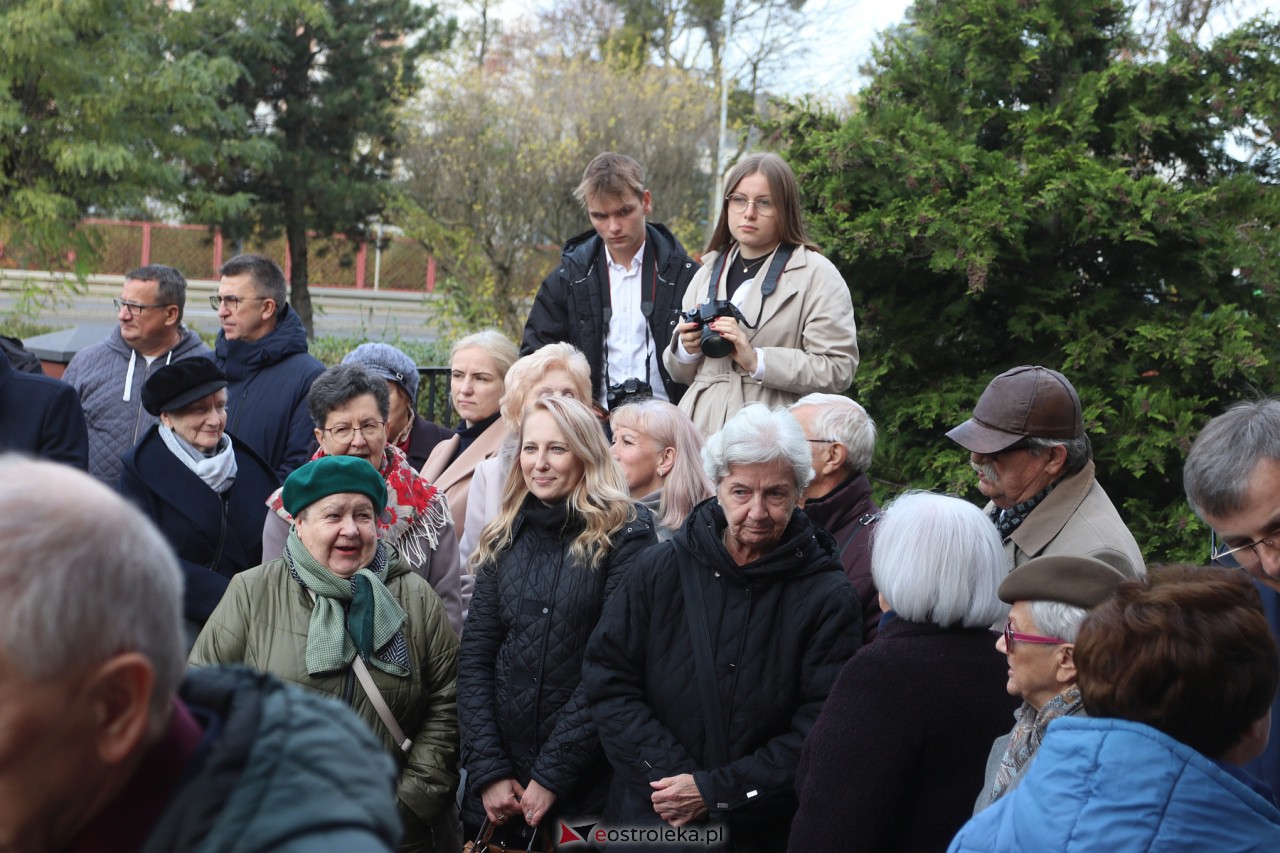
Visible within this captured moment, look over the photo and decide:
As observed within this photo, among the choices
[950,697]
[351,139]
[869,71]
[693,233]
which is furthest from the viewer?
[351,139]

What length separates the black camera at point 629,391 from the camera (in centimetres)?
552

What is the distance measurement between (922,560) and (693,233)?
1755cm

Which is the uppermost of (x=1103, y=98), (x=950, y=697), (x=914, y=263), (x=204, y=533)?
(x=1103, y=98)

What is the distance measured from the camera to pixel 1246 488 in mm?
3010

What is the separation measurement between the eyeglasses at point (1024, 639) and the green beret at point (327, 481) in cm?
210

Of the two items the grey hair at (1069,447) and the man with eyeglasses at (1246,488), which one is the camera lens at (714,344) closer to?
the grey hair at (1069,447)

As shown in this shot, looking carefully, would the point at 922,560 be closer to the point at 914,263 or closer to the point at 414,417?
the point at 414,417

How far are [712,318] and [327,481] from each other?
1.92 metres

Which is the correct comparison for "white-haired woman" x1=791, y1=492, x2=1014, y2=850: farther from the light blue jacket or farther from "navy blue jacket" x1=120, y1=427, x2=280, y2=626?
"navy blue jacket" x1=120, y1=427, x2=280, y2=626

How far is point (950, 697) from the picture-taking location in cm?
292

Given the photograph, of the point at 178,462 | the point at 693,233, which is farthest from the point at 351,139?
the point at 178,462

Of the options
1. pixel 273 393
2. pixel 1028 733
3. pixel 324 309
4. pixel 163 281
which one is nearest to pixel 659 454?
pixel 273 393

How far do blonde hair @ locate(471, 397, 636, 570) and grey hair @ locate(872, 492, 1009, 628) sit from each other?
122 cm

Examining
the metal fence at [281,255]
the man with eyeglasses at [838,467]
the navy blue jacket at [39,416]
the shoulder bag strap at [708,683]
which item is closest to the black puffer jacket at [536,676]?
the shoulder bag strap at [708,683]
